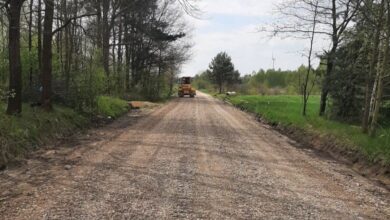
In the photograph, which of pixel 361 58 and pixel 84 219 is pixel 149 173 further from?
pixel 361 58

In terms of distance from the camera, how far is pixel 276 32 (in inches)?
826

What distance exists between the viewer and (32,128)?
12.6 m

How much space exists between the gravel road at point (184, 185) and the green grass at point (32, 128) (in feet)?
2.29

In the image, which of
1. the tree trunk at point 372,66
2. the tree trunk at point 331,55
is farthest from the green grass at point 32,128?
the tree trunk at point 331,55

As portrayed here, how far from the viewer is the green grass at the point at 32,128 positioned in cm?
1066

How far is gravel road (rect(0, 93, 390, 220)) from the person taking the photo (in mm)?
6535

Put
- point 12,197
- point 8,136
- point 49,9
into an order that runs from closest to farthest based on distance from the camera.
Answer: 1. point 12,197
2. point 8,136
3. point 49,9

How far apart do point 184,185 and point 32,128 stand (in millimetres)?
6303

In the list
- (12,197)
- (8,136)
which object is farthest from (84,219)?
(8,136)

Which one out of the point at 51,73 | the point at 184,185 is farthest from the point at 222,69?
the point at 184,185

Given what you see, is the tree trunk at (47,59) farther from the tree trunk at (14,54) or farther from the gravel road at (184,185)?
the gravel road at (184,185)

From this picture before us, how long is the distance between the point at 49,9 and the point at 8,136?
6.90m

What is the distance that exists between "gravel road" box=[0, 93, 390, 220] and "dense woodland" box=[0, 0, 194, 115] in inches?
138

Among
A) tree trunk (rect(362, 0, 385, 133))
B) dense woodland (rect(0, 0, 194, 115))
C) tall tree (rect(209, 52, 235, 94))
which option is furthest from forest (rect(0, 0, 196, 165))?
tall tree (rect(209, 52, 235, 94))
